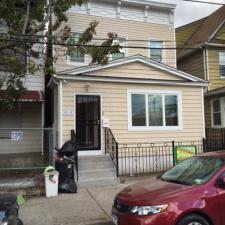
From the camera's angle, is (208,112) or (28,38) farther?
(208,112)

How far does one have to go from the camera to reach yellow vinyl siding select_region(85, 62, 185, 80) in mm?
13961

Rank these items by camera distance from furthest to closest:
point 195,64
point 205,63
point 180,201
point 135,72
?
1. point 195,64
2. point 205,63
3. point 135,72
4. point 180,201

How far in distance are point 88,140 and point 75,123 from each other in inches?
33.1

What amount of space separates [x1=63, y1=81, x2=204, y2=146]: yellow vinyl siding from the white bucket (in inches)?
101

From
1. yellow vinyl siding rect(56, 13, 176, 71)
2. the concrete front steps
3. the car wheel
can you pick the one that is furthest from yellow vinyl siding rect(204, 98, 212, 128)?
the car wheel

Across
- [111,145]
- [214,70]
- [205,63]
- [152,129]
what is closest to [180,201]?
[111,145]

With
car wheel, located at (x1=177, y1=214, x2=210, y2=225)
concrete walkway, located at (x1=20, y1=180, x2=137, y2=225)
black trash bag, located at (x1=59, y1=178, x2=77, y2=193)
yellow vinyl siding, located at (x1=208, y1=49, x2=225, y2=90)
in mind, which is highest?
yellow vinyl siding, located at (x1=208, y1=49, x2=225, y2=90)

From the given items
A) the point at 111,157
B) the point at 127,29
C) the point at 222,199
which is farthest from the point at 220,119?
A: the point at 222,199

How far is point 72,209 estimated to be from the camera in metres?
8.98

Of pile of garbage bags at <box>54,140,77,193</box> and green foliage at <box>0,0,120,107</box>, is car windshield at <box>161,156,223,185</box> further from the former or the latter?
green foliage at <box>0,0,120,107</box>

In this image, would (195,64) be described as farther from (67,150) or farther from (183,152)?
(67,150)

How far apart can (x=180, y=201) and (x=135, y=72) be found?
9.17 metres

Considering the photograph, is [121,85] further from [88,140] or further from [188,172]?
[188,172]

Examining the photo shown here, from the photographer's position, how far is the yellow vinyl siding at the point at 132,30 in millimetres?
17016
